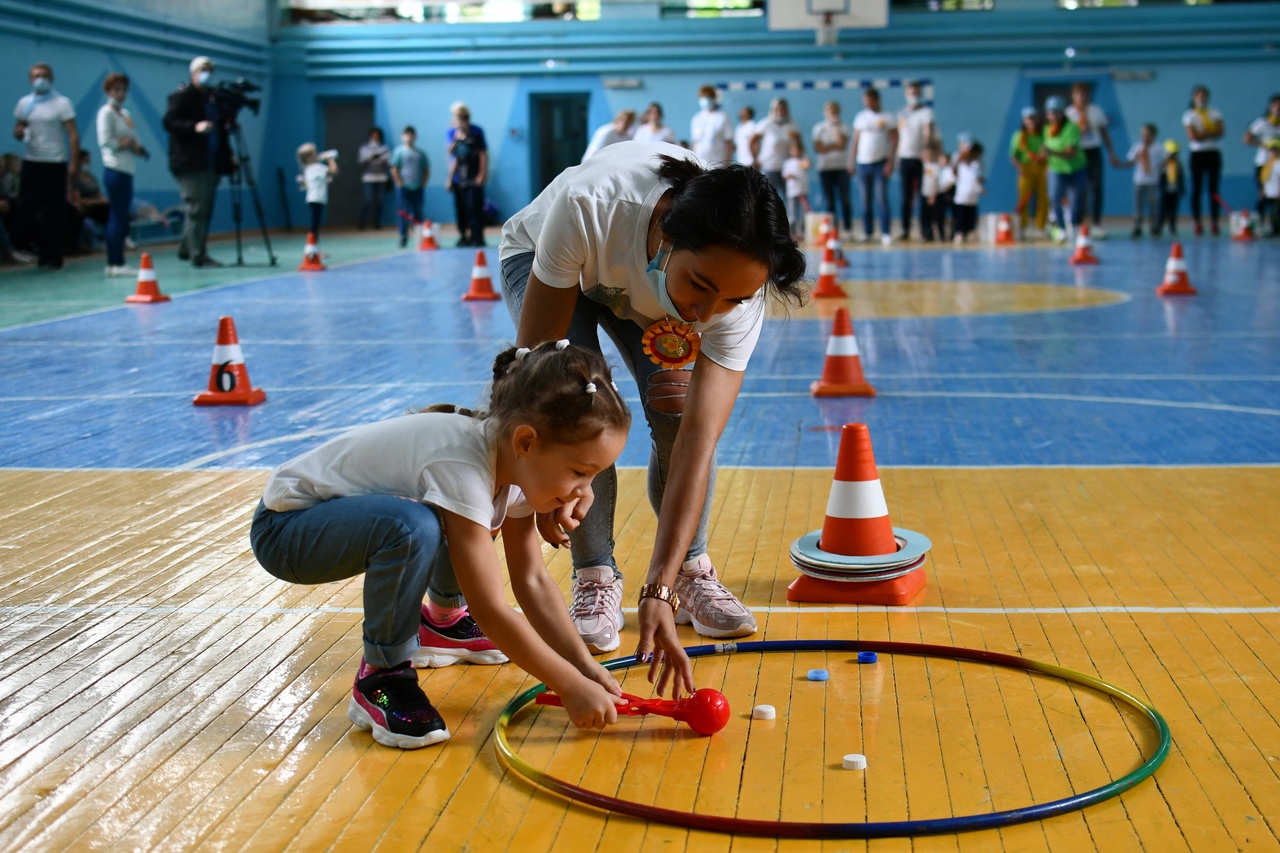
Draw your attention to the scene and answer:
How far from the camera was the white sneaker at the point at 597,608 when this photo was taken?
2.89 metres

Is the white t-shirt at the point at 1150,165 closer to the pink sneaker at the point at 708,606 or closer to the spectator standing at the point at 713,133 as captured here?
the spectator standing at the point at 713,133

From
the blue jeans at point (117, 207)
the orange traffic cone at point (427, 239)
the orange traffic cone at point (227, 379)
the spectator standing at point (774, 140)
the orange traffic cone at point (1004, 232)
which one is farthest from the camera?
the orange traffic cone at point (427, 239)

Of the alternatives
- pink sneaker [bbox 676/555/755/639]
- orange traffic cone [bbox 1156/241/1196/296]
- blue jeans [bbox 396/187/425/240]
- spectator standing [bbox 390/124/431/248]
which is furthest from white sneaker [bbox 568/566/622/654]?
blue jeans [bbox 396/187/425/240]

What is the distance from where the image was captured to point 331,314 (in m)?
9.70

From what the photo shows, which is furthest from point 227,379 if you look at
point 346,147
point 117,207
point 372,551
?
point 346,147

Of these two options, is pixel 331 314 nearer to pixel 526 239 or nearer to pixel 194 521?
pixel 194 521

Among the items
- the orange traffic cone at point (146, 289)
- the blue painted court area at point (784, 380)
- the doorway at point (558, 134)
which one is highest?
the doorway at point (558, 134)

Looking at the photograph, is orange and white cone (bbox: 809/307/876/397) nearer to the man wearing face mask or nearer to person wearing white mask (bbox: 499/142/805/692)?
person wearing white mask (bbox: 499/142/805/692)

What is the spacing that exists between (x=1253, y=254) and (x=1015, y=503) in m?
11.0

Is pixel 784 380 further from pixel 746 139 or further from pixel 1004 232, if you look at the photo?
pixel 746 139

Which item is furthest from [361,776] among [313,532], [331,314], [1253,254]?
[1253,254]

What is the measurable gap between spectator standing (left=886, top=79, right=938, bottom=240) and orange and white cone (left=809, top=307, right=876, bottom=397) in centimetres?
1052

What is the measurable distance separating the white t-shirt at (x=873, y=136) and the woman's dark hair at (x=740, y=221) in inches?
554

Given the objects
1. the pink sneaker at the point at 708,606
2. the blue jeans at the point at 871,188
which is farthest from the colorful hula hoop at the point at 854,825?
the blue jeans at the point at 871,188
